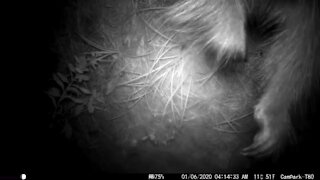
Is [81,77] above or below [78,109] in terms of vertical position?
above

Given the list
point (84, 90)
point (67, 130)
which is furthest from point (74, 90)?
point (67, 130)

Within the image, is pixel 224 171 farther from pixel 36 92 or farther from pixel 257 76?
pixel 36 92

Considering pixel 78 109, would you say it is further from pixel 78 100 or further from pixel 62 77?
pixel 62 77

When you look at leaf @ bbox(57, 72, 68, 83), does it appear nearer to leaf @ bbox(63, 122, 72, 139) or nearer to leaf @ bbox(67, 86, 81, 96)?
leaf @ bbox(67, 86, 81, 96)

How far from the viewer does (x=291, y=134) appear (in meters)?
1.07

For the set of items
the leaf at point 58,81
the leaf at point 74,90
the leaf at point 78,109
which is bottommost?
the leaf at point 78,109

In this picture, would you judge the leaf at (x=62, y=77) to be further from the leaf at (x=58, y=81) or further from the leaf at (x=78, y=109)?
the leaf at (x=78, y=109)

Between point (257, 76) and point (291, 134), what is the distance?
11.1 inches

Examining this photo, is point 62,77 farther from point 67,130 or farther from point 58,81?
point 67,130

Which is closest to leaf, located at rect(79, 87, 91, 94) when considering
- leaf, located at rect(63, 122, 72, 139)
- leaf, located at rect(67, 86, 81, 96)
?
leaf, located at rect(67, 86, 81, 96)

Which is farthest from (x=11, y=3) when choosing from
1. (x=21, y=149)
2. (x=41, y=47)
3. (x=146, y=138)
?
(x=146, y=138)

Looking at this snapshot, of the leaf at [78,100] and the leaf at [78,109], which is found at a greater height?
the leaf at [78,100]

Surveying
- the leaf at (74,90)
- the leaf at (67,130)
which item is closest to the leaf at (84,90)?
the leaf at (74,90)

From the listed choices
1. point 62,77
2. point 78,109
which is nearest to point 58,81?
point 62,77
